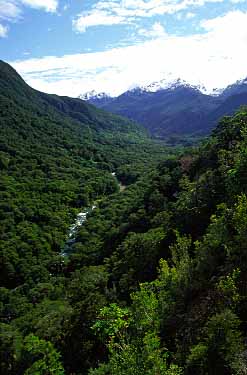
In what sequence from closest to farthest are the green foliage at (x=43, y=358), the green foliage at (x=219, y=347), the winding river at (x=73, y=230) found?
the green foliage at (x=219, y=347) < the green foliage at (x=43, y=358) < the winding river at (x=73, y=230)

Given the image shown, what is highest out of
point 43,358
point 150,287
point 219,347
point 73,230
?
point 219,347

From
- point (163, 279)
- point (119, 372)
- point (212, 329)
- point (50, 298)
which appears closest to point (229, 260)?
point (163, 279)

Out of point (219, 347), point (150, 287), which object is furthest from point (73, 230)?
point (219, 347)

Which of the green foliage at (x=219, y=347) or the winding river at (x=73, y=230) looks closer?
the green foliage at (x=219, y=347)

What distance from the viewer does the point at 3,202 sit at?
177250 mm

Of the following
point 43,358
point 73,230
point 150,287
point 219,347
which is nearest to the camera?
point 219,347

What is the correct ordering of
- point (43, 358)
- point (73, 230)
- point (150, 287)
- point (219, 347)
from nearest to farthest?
point (219, 347) → point (150, 287) → point (43, 358) → point (73, 230)

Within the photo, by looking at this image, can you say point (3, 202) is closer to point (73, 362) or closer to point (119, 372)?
point (73, 362)

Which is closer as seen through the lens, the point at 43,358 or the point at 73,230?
the point at 43,358

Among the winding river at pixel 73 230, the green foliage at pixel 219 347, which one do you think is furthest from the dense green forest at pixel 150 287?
the winding river at pixel 73 230

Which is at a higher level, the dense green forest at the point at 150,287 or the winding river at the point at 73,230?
the dense green forest at the point at 150,287

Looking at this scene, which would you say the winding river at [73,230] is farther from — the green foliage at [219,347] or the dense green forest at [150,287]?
the green foliage at [219,347]

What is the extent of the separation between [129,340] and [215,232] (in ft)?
52.4

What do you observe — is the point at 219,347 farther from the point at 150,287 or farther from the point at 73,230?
the point at 73,230
